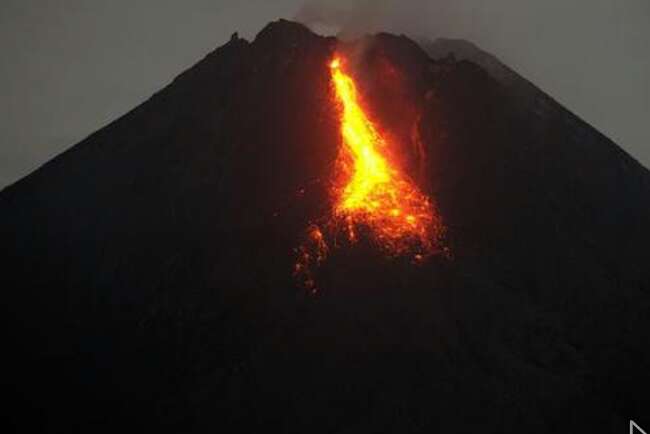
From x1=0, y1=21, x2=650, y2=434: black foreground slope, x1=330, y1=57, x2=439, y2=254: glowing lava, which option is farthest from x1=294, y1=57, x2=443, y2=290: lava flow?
x1=0, y1=21, x2=650, y2=434: black foreground slope

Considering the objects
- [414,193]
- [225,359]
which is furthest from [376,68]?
[225,359]

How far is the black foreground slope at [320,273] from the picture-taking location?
32406 mm

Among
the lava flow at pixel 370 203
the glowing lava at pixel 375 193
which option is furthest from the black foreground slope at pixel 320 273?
the glowing lava at pixel 375 193

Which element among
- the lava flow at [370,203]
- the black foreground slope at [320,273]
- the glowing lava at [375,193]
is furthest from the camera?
the glowing lava at [375,193]

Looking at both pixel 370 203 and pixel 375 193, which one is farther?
pixel 375 193

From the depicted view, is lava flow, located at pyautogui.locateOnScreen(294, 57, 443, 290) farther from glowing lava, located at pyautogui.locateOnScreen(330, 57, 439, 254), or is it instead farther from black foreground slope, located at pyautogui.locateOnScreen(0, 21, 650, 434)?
black foreground slope, located at pyautogui.locateOnScreen(0, 21, 650, 434)

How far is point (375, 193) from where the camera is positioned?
133 ft

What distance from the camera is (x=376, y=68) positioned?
1905 inches

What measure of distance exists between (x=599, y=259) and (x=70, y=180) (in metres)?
28.4

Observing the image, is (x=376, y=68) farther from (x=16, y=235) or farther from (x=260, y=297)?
(x=16, y=235)

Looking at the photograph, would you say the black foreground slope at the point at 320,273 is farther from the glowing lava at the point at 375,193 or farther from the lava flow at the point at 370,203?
the glowing lava at the point at 375,193

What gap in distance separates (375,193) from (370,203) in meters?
0.96

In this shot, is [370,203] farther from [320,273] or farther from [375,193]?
[320,273]

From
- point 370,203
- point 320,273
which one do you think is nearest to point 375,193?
point 370,203
